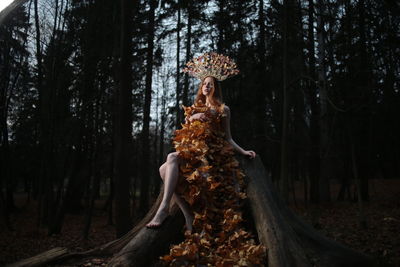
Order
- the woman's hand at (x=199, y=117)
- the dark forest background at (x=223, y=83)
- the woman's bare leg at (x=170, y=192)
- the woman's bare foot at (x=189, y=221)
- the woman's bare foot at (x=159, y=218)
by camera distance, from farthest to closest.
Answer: the dark forest background at (x=223, y=83) → the woman's hand at (x=199, y=117) → the woman's bare foot at (x=189, y=221) → the woman's bare leg at (x=170, y=192) → the woman's bare foot at (x=159, y=218)

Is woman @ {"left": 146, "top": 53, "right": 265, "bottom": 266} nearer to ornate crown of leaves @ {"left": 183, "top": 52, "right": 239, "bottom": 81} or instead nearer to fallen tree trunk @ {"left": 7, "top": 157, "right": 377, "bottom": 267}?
ornate crown of leaves @ {"left": 183, "top": 52, "right": 239, "bottom": 81}

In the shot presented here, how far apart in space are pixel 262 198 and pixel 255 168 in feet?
1.67

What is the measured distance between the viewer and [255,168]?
386 centimetres

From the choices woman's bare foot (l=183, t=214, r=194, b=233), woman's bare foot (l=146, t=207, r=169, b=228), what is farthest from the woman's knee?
woman's bare foot (l=183, t=214, r=194, b=233)

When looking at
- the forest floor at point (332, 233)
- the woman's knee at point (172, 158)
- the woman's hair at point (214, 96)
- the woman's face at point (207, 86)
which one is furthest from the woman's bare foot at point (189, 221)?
the woman's face at point (207, 86)

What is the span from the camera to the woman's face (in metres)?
4.13

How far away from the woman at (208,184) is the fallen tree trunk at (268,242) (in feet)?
0.50

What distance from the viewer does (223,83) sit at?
37.2 feet

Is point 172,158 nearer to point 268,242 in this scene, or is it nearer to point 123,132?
point 268,242

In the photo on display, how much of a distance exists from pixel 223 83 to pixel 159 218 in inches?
342

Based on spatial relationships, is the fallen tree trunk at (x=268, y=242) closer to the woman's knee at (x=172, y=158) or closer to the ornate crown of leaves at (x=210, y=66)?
the woman's knee at (x=172, y=158)

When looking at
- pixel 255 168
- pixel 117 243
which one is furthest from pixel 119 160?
pixel 255 168

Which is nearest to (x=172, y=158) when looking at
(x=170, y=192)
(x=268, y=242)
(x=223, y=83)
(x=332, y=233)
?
(x=170, y=192)

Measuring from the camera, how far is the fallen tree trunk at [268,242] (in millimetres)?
2863
